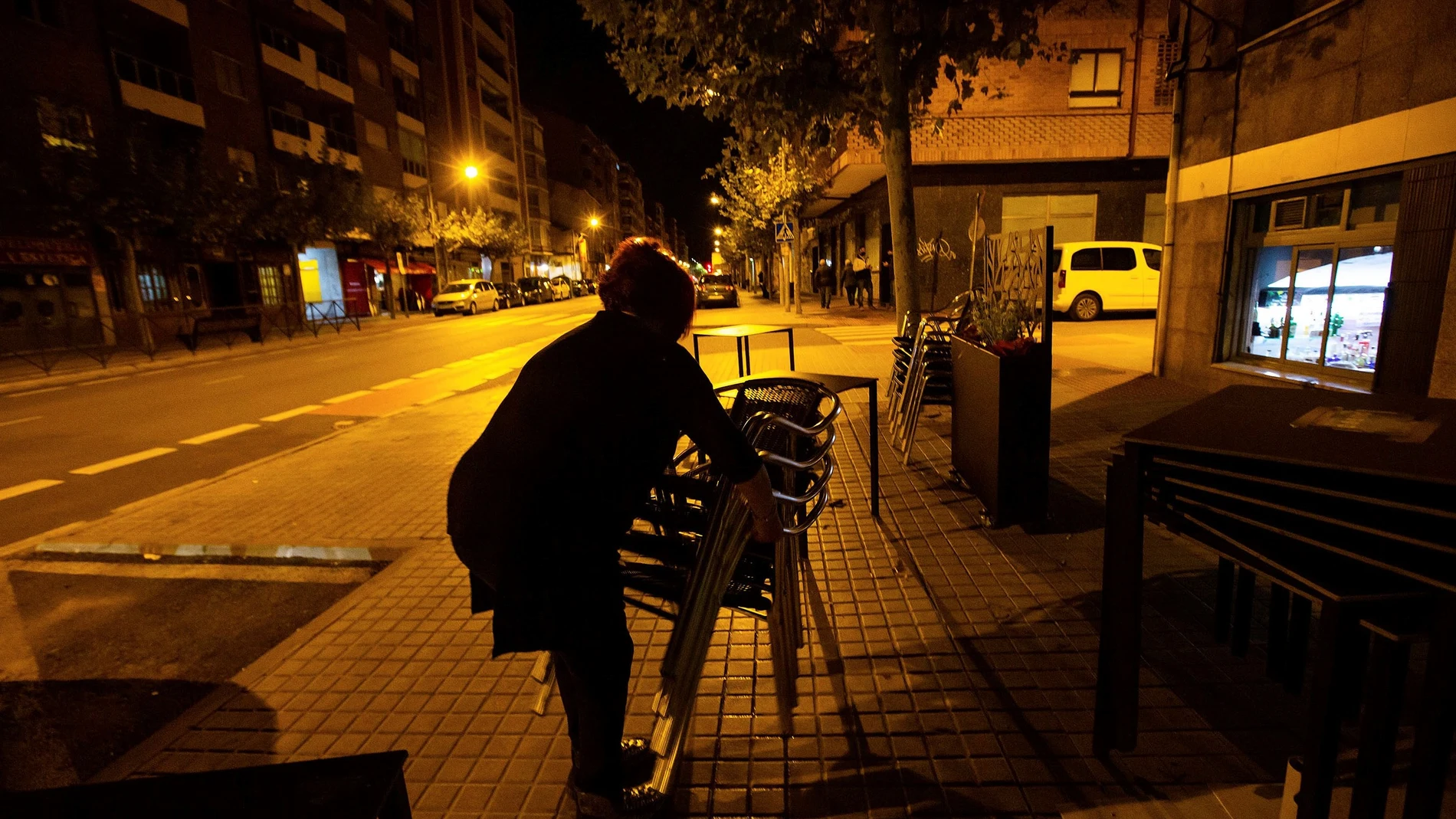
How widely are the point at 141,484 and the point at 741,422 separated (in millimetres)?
6721

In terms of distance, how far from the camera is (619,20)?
24.7 feet

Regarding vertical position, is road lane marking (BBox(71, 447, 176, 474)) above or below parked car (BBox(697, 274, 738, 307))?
below

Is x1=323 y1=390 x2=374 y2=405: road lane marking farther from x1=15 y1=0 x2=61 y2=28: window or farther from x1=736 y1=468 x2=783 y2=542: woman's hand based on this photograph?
x1=15 y1=0 x2=61 y2=28: window

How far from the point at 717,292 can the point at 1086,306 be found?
14.9 metres

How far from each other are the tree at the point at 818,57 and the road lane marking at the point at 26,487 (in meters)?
6.96

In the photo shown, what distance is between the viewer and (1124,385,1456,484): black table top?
1.60 meters

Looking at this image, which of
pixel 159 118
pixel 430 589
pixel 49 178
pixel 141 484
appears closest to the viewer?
pixel 430 589

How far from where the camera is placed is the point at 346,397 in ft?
36.5

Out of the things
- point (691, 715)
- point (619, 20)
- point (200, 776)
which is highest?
point (619, 20)

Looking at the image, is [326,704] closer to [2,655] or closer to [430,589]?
[430,589]

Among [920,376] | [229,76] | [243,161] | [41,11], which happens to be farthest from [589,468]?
[229,76]

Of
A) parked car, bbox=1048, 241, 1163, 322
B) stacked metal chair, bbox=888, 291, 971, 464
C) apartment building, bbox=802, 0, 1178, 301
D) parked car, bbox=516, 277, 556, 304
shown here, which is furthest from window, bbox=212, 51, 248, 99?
stacked metal chair, bbox=888, 291, 971, 464

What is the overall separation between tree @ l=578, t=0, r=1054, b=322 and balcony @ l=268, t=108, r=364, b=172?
26.6 meters

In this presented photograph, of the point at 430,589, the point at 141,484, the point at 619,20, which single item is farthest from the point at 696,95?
the point at 141,484
